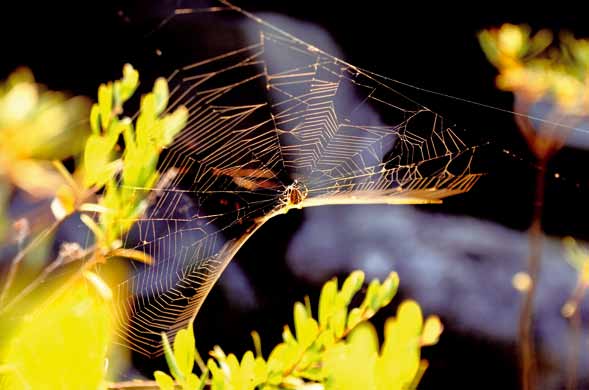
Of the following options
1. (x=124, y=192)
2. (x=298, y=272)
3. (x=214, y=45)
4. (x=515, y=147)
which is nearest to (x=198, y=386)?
(x=124, y=192)

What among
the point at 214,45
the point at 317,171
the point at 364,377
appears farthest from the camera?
the point at 317,171

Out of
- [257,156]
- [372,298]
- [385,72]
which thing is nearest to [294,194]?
[257,156]

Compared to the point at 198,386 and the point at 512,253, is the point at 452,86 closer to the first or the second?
the point at 512,253

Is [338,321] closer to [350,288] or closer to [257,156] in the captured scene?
[350,288]

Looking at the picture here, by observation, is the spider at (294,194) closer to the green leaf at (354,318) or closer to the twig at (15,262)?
the green leaf at (354,318)

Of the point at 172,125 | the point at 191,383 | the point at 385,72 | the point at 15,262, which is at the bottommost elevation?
the point at 191,383

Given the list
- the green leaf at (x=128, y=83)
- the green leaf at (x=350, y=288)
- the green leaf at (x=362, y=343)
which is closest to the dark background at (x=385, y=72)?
the green leaf at (x=128, y=83)
